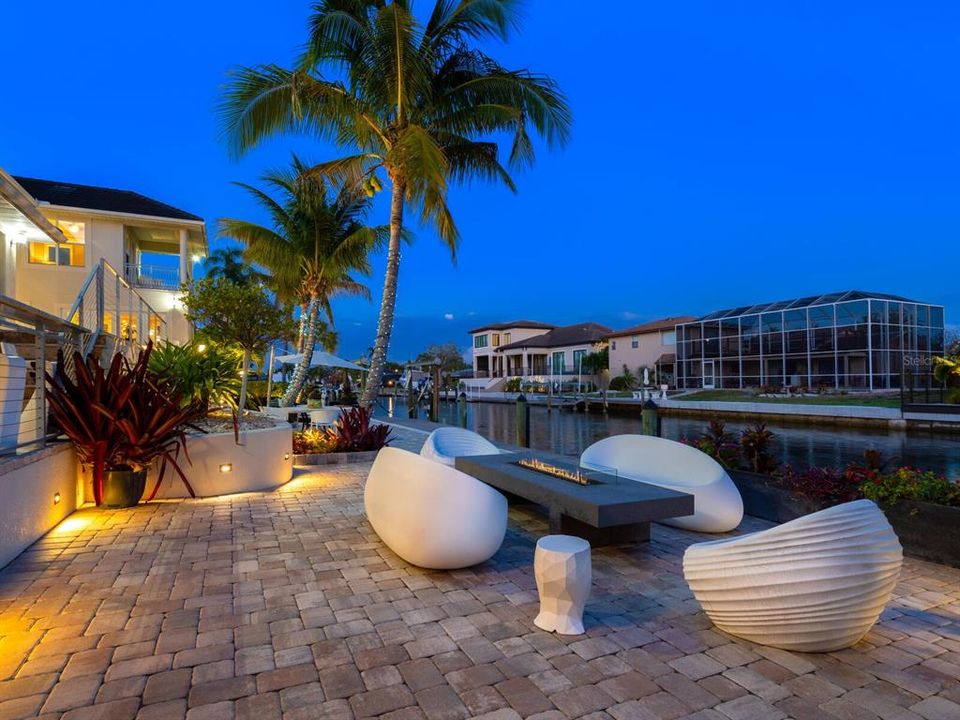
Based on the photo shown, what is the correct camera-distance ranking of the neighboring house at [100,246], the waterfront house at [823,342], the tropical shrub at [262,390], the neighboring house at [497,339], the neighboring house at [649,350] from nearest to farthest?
the neighboring house at [100,246] < the tropical shrub at [262,390] < the waterfront house at [823,342] < the neighboring house at [649,350] < the neighboring house at [497,339]

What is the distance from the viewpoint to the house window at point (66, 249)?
18.1 metres

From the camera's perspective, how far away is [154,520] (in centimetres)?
535

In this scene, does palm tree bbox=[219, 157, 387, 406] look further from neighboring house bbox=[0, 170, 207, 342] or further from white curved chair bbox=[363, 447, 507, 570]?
white curved chair bbox=[363, 447, 507, 570]

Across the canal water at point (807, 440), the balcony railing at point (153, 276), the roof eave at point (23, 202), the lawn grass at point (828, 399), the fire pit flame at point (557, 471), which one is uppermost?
the balcony railing at point (153, 276)

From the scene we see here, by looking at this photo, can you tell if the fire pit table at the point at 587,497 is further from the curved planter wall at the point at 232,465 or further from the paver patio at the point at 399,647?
the curved planter wall at the point at 232,465

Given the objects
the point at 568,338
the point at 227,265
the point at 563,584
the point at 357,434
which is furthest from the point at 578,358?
the point at 563,584

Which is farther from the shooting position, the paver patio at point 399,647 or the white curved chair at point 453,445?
the white curved chair at point 453,445

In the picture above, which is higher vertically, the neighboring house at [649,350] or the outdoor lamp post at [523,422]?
the neighboring house at [649,350]

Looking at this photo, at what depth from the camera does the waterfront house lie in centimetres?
2723

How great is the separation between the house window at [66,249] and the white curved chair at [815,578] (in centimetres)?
2234

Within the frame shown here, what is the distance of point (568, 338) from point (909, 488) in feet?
157

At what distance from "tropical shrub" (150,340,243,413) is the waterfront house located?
2703 cm

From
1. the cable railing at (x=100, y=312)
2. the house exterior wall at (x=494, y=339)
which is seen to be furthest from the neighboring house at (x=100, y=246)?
the house exterior wall at (x=494, y=339)

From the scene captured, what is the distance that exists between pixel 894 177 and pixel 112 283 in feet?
479
